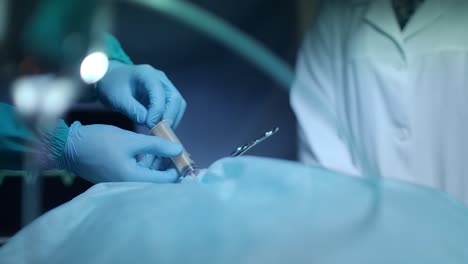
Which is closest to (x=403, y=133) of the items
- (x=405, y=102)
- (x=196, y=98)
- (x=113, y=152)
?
(x=405, y=102)

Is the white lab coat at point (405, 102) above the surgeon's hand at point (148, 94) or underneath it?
underneath

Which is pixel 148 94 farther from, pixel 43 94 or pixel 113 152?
pixel 43 94

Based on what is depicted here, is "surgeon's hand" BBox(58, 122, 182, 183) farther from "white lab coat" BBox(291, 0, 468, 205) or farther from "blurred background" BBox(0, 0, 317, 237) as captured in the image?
"white lab coat" BBox(291, 0, 468, 205)

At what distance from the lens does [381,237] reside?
447 mm

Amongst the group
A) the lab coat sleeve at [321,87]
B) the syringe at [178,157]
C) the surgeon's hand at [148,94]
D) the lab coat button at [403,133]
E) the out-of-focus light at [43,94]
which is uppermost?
the out-of-focus light at [43,94]

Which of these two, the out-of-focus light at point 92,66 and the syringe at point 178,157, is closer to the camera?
the out-of-focus light at point 92,66

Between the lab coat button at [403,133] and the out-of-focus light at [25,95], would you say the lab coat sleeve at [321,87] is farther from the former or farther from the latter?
the out-of-focus light at [25,95]

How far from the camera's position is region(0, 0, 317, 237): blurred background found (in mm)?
621

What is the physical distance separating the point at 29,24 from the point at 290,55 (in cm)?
91

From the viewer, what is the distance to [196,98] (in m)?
0.74

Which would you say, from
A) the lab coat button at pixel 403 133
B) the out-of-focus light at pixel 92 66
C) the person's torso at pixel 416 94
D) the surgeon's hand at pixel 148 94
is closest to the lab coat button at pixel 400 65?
the person's torso at pixel 416 94

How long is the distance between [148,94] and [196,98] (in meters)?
0.08

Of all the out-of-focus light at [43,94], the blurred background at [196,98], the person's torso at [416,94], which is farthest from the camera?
the person's torso at [416,94]

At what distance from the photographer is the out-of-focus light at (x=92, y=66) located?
0.44m
